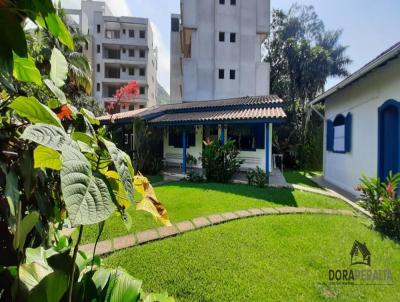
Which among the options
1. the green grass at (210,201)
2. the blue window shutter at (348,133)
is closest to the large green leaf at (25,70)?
the green grass at (210,201)

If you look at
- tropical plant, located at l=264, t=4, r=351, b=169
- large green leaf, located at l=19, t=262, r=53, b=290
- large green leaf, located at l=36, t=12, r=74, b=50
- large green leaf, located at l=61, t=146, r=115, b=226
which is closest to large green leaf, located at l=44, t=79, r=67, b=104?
large green leaf, located at l=36, t=12, r=74, b=50

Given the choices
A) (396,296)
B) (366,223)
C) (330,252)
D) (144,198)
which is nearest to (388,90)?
(366,223)

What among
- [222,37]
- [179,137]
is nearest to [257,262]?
[179,137]

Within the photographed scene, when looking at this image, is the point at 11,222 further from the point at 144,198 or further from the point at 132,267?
the point at 132,267

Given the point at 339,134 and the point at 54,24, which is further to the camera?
the point at 339,134

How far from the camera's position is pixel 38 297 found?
0.91 m

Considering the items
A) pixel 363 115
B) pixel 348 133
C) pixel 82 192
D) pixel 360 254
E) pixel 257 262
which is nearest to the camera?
pixel 82 192

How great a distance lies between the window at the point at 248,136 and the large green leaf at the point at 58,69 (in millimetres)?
11550

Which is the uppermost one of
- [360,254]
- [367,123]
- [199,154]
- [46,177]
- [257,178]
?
[367,123]

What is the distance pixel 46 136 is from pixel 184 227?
4.52 metres

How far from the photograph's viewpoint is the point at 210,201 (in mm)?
7066

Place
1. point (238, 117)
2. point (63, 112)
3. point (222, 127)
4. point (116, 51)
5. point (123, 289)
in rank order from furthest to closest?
point (116, 51) < point (222, 127) < point (238, 117) < point (123, 289) < point (63, 112)

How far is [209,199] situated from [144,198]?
20.9 ft

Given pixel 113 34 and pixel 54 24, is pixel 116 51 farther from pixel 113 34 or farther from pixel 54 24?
pixel 54 24
